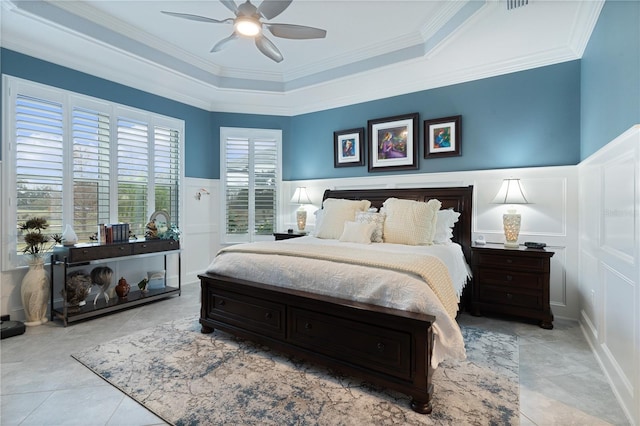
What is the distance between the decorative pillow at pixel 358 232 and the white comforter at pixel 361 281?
0.75 m

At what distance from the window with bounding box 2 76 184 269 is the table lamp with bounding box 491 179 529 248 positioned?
441 cm

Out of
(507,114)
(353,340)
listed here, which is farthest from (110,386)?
(507,114)

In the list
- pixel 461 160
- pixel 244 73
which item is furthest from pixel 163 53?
pixel 461 160

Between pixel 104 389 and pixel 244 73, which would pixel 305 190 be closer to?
pixel 244 73

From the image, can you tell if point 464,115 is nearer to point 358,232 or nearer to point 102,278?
point 358,232

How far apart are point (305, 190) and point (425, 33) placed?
9.09ft

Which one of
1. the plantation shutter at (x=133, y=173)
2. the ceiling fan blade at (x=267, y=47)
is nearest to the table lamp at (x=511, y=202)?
the ceiling fan blade at (x=267, y=47)

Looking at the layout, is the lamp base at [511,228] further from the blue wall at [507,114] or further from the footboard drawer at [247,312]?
the footboard drawer at [247,312]

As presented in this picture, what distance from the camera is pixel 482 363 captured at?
8.11 ft

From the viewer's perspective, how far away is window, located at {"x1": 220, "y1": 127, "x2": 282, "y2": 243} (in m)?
5.40

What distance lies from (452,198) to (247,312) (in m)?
2.78

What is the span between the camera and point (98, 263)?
3703 millimetres

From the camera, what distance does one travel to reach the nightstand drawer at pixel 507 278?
3.25 metres

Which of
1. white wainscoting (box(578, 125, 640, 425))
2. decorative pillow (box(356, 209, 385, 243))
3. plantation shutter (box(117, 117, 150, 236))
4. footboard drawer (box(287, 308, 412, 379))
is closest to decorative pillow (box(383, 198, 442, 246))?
decorative pillow (box(356, 209, 385, 243))
